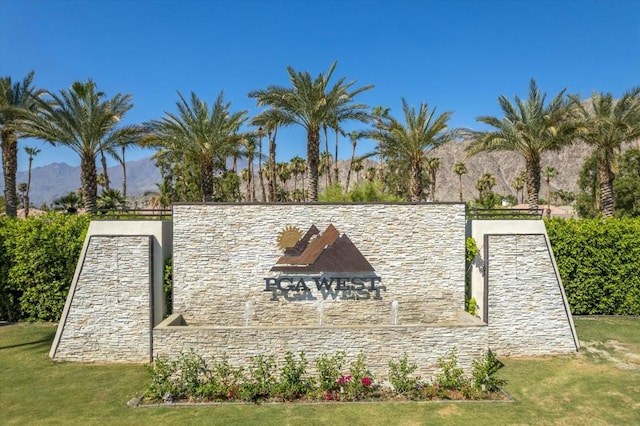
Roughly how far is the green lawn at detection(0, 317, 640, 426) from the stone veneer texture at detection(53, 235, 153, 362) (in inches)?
22.8

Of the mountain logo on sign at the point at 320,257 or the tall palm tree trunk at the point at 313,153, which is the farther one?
the tall palm tree trunk at the point at 313,153

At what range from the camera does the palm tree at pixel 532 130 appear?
22.5 metres

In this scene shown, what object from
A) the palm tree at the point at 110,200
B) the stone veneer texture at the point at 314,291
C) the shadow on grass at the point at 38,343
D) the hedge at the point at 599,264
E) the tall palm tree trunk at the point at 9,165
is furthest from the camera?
the tall palm tree trunk at the point at 9,165

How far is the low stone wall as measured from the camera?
12359mm

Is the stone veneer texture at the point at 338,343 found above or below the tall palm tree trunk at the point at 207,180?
below

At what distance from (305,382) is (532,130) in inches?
769

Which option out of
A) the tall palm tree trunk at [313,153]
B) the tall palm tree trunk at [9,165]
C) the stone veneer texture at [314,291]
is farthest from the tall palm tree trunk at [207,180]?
the tall palm tree trunk at [9,165]

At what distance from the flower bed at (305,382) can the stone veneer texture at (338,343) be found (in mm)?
200

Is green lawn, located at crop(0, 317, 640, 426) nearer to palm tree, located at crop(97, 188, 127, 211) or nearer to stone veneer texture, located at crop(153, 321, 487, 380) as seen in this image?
stone veneer texture, located at crop(153, 321, 487, 380)

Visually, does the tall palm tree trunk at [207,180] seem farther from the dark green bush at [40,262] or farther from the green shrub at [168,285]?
the green shrub at [168,285]

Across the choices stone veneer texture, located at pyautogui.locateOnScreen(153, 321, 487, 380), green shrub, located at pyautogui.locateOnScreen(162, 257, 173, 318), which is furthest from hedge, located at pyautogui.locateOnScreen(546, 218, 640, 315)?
green shrub, located at pyautogui.locateOnScreen(162, 257, 173, 318)

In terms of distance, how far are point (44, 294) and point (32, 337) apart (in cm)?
217

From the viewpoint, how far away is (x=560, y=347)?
15.3 metres

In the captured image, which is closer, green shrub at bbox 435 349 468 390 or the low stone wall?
green shrub at bbox 435 349 468 390
